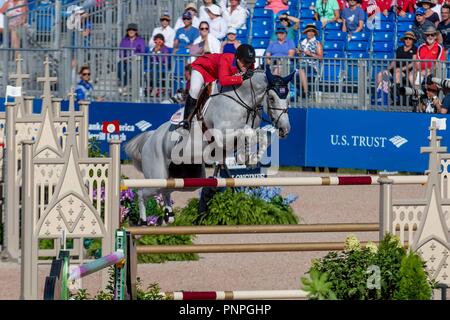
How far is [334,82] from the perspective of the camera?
75.8ft

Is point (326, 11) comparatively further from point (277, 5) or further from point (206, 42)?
point (206, 42)

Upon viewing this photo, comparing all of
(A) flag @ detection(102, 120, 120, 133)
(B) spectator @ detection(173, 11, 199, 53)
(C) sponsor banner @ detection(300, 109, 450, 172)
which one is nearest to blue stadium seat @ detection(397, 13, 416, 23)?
(C) sponsor banner @ detection(300, 109, 450, 172)

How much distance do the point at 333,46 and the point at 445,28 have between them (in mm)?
2065

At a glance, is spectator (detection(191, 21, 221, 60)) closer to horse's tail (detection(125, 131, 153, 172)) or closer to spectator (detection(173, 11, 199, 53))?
spectator (detection(173, 11, 199, 53))

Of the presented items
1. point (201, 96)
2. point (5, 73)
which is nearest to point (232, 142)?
point (201, 96)

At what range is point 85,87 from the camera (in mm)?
24578

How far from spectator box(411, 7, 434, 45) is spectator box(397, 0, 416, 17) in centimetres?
42

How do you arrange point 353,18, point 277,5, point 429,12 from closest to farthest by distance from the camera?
point 429,12 < point 353,18 < point 277,5

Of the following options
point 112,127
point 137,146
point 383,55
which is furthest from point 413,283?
point 383,55

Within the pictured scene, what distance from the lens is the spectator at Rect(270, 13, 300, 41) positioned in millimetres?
24641

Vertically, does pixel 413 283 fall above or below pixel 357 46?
below

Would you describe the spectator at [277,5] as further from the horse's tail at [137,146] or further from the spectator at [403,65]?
the horse's tail at [137,146]
